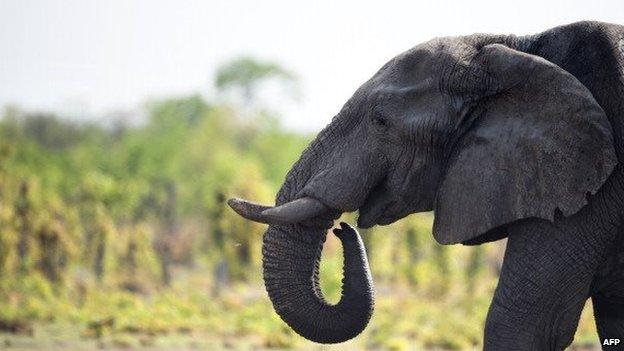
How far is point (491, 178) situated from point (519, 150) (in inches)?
7.7

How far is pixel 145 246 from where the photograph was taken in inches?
A: 1094

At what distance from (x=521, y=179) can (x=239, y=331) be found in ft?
38.8

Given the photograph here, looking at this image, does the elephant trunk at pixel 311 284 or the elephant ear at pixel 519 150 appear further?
the elephant trunk at pixel 311 284

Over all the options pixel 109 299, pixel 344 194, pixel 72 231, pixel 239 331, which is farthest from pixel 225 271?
pixel 344 194

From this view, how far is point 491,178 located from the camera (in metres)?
6.25

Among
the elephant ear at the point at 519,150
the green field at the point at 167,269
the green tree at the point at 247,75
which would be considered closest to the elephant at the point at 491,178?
the elephant ear at the point at 519,150

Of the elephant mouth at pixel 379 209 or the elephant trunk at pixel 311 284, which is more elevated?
the elephant mouth at pixel 379 209

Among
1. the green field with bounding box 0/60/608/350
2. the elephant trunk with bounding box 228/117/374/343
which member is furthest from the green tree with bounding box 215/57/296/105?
the elephant trunk with bounding box 228/117/374/343

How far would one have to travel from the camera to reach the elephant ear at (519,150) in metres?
6.03

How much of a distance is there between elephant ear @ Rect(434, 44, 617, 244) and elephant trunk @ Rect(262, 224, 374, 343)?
559 mm

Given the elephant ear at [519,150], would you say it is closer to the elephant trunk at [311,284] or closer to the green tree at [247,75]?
the elephant trunk at [311,284]

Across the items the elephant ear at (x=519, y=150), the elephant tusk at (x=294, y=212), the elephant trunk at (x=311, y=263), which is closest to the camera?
the elephant ear at (x=519, y=150)

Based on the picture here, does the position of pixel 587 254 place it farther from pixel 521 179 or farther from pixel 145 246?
pixel 145 246

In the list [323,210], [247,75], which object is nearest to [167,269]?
[323,210]
